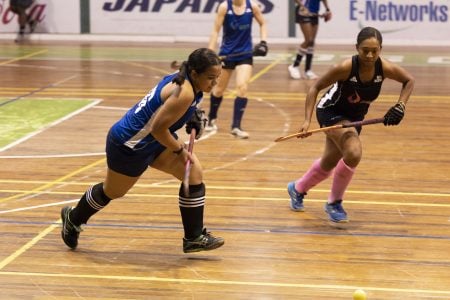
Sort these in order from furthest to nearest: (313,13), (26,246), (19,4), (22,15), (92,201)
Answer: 1. (22,15)
2. (19,4)
3. (313,13)
4. (26,246)
5. (92,201)

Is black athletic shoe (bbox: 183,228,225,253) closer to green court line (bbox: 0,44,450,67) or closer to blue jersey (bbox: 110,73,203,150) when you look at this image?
blue jersey (bbox: 110,73,203,150)

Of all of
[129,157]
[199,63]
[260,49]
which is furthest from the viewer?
[260,49]

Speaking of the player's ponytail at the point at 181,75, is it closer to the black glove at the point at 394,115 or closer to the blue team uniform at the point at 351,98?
the blue team uniform at the point at 351,98

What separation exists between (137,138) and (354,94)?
2229 millimetres

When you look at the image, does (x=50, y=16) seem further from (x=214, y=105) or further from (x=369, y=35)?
(x=369, y=35)

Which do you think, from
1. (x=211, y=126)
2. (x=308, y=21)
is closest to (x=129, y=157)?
(x=211, y=126)

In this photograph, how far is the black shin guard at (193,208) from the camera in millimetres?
7797

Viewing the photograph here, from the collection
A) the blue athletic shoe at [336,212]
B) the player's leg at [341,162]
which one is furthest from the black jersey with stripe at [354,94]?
the blue athletic shoe at [336,212]

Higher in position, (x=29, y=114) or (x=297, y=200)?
(x=297, y=200)

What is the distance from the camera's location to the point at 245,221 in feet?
30.0

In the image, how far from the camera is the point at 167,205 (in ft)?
31.7

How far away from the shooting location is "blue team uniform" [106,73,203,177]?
24.9 feet

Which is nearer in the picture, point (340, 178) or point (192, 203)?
point (192, 203)

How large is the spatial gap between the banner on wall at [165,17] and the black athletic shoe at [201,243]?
17114 millimetres
